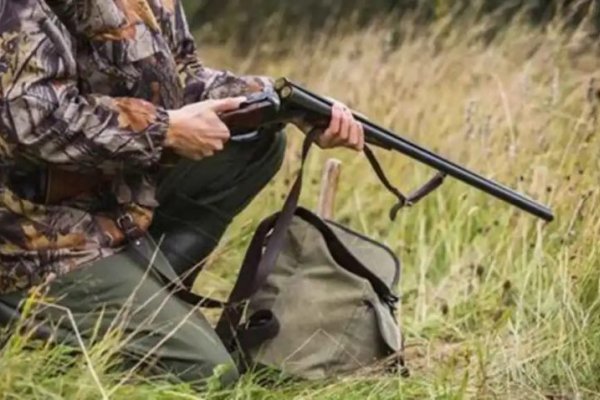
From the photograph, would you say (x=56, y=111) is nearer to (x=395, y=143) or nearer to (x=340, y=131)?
(x=340, y=131)

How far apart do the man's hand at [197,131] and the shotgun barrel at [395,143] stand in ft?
0.86

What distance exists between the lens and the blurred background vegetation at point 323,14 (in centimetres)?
1004

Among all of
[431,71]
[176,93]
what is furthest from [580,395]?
[431,71]

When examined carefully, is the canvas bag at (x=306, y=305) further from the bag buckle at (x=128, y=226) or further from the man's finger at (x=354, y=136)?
the bag buckle at (x=128, y=226)

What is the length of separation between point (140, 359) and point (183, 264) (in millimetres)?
494

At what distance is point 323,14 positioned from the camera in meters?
13.3

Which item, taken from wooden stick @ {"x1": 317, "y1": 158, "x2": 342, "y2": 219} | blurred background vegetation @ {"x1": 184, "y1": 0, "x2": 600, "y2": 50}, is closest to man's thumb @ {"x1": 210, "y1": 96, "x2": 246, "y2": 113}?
wooden stick @ {"x1": 317, "y1": 158, "x2": 342, "y2": 219}

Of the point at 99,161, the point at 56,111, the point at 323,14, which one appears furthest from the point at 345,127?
the point at 323,14

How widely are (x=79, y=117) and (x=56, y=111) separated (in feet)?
0.21

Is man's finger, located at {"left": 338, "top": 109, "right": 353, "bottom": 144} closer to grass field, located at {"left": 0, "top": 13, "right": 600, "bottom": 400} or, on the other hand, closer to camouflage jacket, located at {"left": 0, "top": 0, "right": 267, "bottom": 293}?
camouflage jacket, located at {"left": 0, "top": 0, "right": 267, "bottom": 293}

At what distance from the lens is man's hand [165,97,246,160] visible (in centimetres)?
452

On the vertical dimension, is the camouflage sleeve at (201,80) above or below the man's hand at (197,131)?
above

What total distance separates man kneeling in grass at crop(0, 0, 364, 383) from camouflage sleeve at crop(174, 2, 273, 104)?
235mm

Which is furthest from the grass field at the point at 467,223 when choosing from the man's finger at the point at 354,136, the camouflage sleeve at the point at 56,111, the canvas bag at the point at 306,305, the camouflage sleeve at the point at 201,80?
the camouflage sleeve at the point at 201,80
